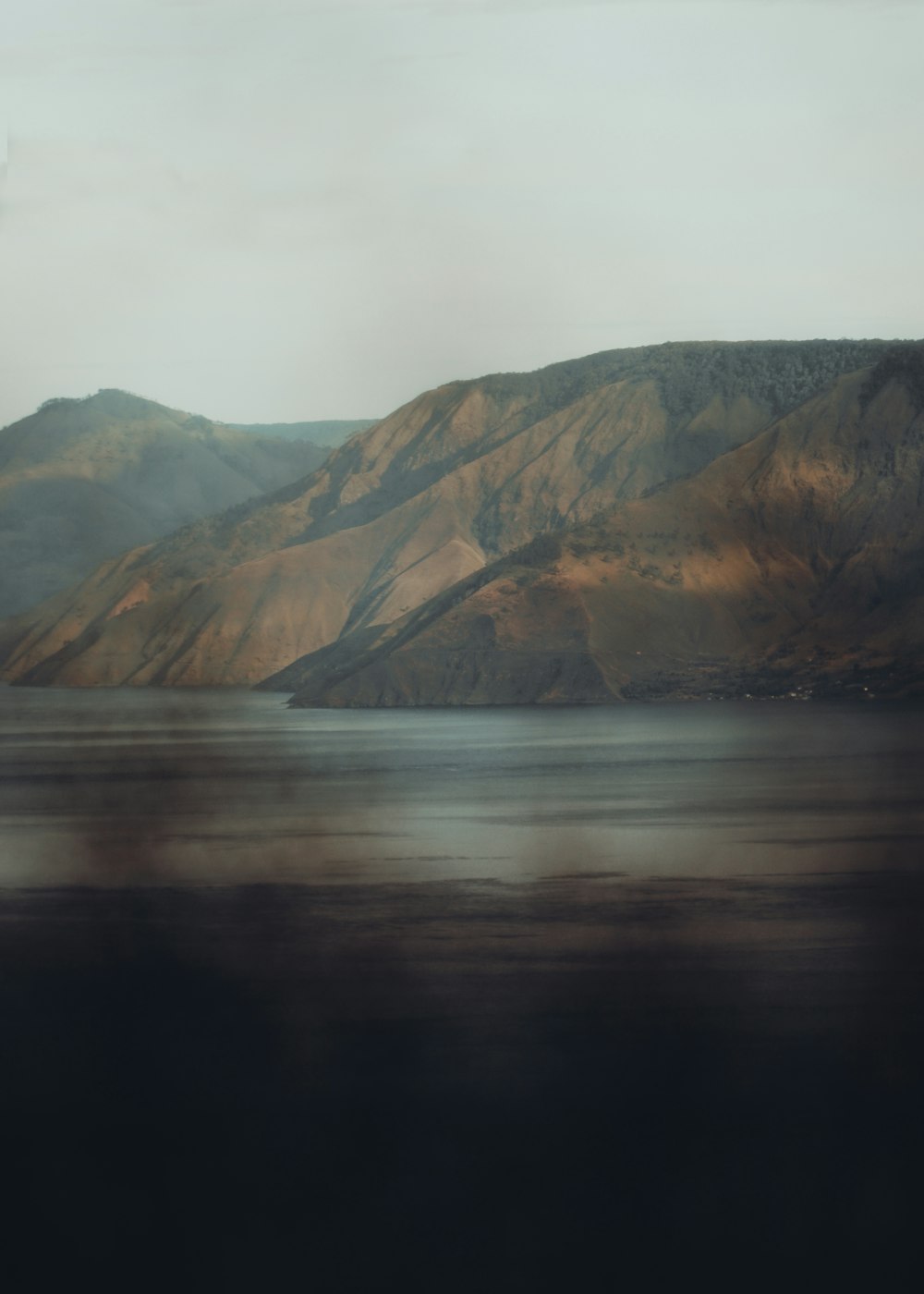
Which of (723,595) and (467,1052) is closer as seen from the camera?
(467,1052)

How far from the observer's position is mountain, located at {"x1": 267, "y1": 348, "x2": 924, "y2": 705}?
141625 millimetres

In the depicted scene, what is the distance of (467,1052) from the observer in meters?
25.9

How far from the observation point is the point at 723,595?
5965 inches

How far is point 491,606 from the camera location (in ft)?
479

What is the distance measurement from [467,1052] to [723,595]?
127902 millimetres

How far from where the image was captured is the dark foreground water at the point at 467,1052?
19297mm

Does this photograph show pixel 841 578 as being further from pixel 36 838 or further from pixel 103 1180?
pixel 103 1180

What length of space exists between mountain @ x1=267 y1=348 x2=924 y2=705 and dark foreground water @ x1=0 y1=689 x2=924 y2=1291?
281 ft

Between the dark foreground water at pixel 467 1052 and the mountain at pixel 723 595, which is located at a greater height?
the dark foreground water at pixel 467 1052

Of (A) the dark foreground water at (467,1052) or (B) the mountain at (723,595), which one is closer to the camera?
(A) the dark foreground water at (467,1052)

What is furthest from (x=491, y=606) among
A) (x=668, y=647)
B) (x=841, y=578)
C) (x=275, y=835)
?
(x=275, y=835)

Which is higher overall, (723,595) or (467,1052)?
(467,1052)

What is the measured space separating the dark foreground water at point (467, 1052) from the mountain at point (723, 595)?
85.6m

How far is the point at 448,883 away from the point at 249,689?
146m
